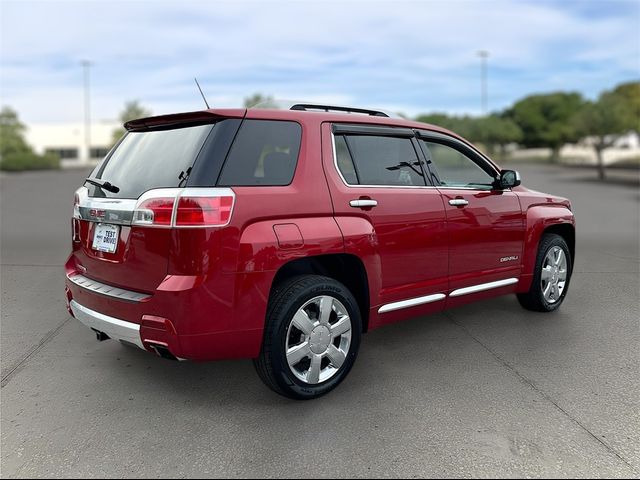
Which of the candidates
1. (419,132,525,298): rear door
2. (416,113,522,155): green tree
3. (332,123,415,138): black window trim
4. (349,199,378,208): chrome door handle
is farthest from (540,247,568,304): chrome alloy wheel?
(416,113,522,155): green tree

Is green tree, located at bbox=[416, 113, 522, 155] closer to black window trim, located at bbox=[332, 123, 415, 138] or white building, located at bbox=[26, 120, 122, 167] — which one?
white building, located at bbox=[26, 120, 122, 167]

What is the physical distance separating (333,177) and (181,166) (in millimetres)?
980

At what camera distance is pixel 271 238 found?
11.4 ft

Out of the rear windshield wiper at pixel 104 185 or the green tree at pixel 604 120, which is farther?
the green tree at pixel 604 120

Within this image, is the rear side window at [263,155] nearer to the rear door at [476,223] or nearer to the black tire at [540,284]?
the rear door at [476,223]

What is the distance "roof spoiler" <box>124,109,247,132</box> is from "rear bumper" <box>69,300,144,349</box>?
124cm

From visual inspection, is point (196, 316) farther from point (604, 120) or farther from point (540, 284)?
point (604, 120)

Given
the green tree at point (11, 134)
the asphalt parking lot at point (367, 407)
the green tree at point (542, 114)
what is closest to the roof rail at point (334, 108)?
the asphalt parking lot at point (367, 407)

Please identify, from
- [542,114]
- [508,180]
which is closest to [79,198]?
[508,180]

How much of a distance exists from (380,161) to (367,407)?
1721 mm

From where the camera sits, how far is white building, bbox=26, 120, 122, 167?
82750 millimetres

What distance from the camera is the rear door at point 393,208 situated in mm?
3984

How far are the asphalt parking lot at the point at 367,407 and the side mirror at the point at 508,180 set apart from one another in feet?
4.16

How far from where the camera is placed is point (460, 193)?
477 cm
